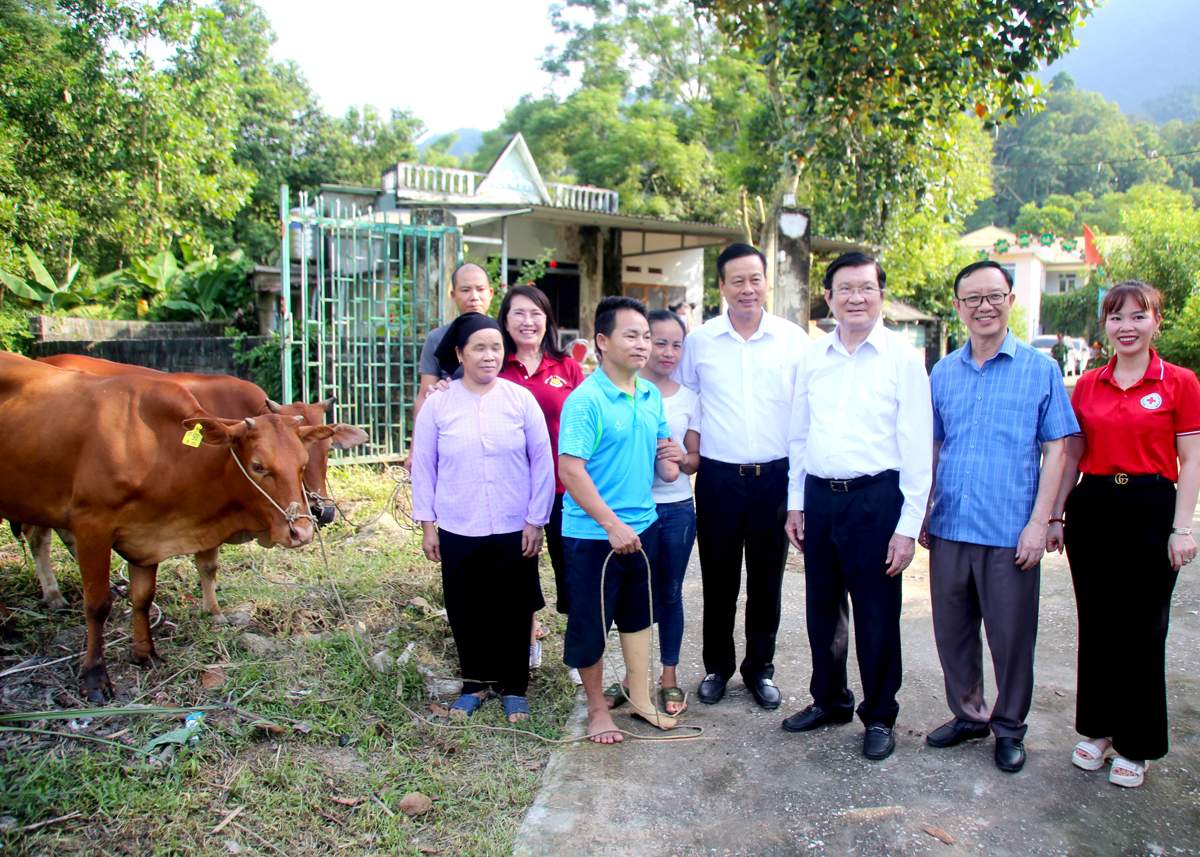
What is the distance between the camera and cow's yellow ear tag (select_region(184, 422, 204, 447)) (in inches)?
142

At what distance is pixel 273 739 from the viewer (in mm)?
3211

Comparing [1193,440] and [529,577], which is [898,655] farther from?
[529,577]

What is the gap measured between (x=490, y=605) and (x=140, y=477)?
1628 mm

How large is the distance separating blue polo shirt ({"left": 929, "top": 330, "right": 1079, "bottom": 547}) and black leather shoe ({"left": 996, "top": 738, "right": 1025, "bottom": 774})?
2.38 ft

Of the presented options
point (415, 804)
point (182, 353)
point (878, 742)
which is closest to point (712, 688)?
point (878, 742)

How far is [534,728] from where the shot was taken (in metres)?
3.41

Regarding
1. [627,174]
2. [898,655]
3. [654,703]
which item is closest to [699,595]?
[654,703]

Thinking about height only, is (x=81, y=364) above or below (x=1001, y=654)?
above

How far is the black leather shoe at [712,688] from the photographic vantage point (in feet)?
12.0

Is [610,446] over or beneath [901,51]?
beneath

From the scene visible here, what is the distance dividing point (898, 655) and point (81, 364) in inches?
178

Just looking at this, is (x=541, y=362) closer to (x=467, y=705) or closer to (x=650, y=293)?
(x=467, y=705)

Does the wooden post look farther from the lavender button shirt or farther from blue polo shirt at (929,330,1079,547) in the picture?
the lavender button shirt

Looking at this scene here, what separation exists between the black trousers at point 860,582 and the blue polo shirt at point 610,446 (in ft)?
2.16
